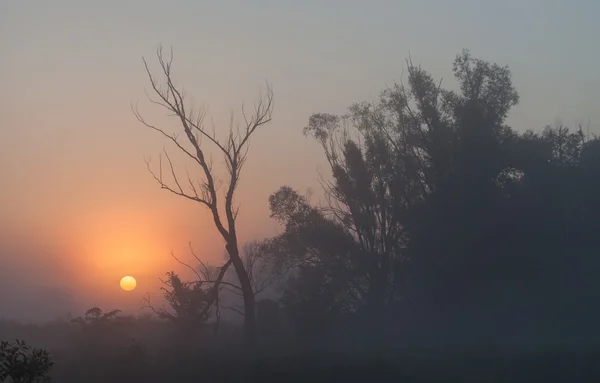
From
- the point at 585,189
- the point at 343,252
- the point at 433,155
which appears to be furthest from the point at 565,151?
the point at 343,252

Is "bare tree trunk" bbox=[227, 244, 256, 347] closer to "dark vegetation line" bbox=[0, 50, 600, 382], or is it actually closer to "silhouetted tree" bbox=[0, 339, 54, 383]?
"dark vegetation line" bbox=[0, 50, 600, 382]

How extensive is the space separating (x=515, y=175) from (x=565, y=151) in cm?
373

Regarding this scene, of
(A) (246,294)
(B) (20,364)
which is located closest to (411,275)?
(A) (246,294)

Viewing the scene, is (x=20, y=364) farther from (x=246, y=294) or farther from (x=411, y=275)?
(x=411, y=275)

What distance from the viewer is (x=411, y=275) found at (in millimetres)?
37938

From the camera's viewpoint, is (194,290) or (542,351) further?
(194,290)

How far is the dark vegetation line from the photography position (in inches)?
1024

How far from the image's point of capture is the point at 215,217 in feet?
89.5

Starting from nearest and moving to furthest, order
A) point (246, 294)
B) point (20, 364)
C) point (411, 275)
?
point (20, 364) < point (246, 294) < point (411, 275)

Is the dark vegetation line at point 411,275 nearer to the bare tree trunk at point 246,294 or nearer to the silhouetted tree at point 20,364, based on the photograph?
the bare tree trunk at point 246,294

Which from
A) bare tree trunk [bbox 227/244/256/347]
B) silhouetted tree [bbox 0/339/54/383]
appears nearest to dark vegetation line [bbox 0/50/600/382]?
bare tree trunk [bbox 227/244/256/347]

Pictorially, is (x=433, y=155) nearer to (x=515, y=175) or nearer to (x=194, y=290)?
(x=515, y=175)

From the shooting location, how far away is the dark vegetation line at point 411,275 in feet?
85.4

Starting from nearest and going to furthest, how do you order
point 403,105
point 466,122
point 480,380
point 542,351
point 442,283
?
point 480,380
point 542,351
point 442,283
point 466,122
point 403,105
